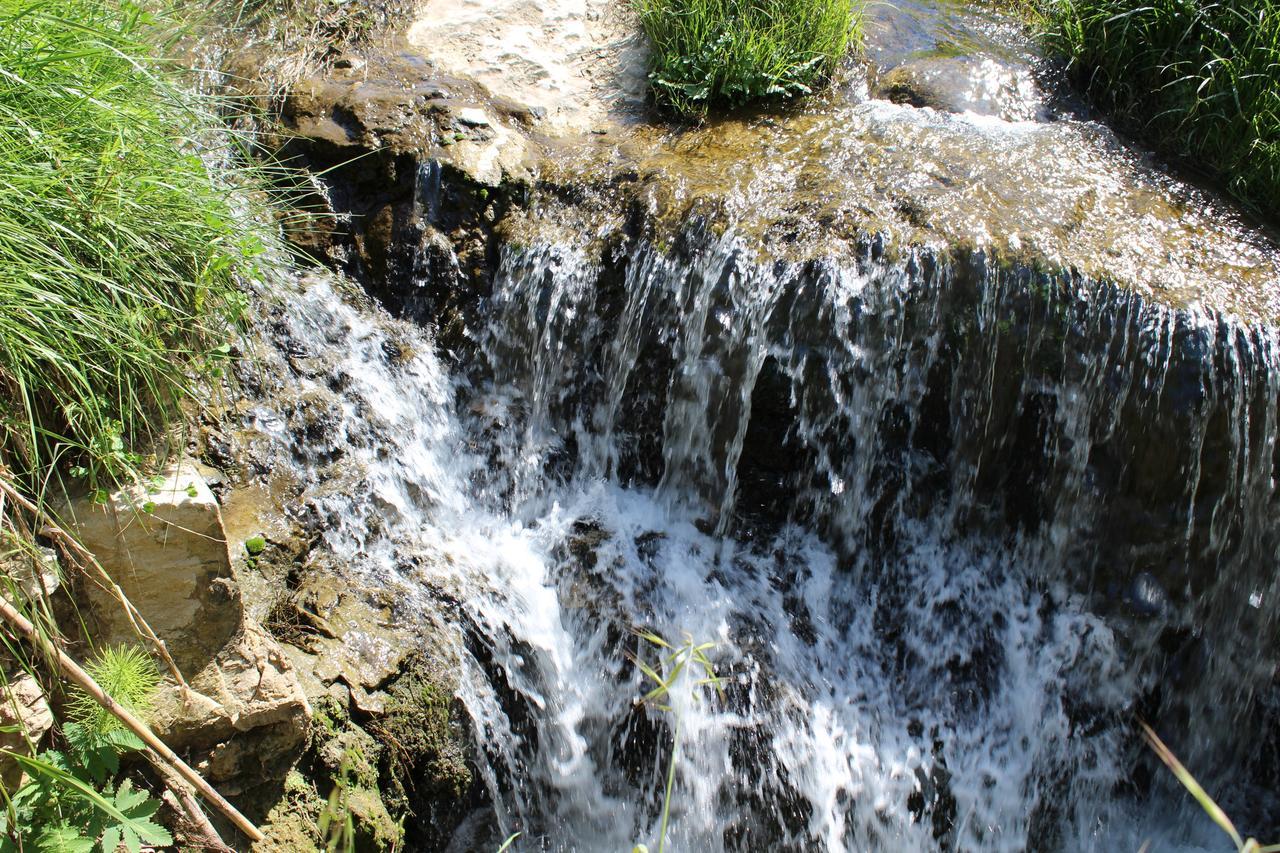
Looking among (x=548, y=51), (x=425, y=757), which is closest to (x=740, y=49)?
(x=548, y=51)

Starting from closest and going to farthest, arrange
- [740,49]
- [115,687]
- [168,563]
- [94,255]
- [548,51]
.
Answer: [115,687] < [168,563] < [94,255] < [740,49] < [548,51]

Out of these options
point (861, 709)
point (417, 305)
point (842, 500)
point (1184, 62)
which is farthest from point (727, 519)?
point (1184, 62)

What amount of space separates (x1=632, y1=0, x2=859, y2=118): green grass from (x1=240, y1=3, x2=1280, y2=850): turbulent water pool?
0.73 meters

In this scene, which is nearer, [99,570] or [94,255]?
[99,570]

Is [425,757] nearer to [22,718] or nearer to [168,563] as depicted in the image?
[168,563]

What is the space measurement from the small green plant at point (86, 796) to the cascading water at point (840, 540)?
1252 millimetres

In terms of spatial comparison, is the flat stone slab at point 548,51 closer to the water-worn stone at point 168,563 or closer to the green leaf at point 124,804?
the water-worn stone at point 168,563

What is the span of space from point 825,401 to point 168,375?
2439 millimetres

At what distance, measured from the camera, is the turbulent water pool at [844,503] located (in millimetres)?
3682

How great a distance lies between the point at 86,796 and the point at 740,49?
4.23 metres

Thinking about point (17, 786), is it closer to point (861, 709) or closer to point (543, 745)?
point (543, 745)

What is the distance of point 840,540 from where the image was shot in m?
4.14

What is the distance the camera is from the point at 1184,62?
4.62m

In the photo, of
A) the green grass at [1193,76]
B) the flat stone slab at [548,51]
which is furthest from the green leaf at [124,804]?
the green grass at [1193,76]
